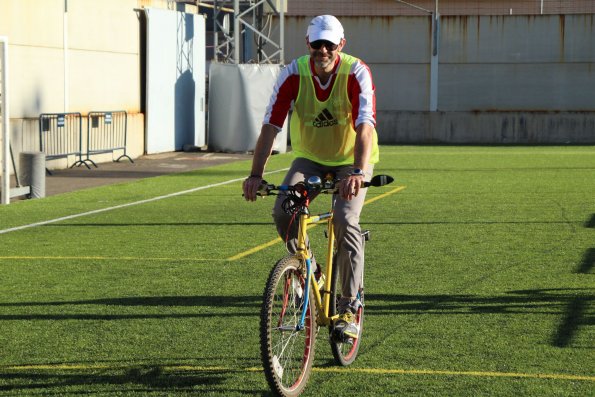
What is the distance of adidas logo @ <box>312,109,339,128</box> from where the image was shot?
25.0 ft

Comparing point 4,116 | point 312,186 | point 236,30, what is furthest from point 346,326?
point 236,30

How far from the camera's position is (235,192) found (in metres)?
22.2

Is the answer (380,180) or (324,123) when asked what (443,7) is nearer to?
(324,123)

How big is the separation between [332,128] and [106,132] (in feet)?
80.2

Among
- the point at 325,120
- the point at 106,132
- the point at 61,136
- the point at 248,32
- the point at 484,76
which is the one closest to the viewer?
the point at 325,120

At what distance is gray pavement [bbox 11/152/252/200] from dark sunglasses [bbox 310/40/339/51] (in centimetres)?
1534

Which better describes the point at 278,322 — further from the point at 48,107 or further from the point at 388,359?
the point at 48,107

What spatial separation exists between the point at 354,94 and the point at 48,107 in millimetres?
21889

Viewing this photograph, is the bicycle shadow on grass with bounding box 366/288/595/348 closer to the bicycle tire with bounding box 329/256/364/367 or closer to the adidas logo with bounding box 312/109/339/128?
the bicycle tire with bounding box 329/256/364/367

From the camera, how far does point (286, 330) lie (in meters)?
6.87

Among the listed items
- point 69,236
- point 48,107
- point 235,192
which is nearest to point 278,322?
point 69,236

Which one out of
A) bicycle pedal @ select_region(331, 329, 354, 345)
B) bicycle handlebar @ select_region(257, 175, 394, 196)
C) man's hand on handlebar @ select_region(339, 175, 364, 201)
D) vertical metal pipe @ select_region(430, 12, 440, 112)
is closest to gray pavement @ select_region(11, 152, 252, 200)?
vertical metal pipe @ select_region(430, 12, 440, 112)

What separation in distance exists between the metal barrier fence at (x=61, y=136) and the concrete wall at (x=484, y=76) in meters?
17.7

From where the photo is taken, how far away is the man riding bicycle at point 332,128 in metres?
7.29
